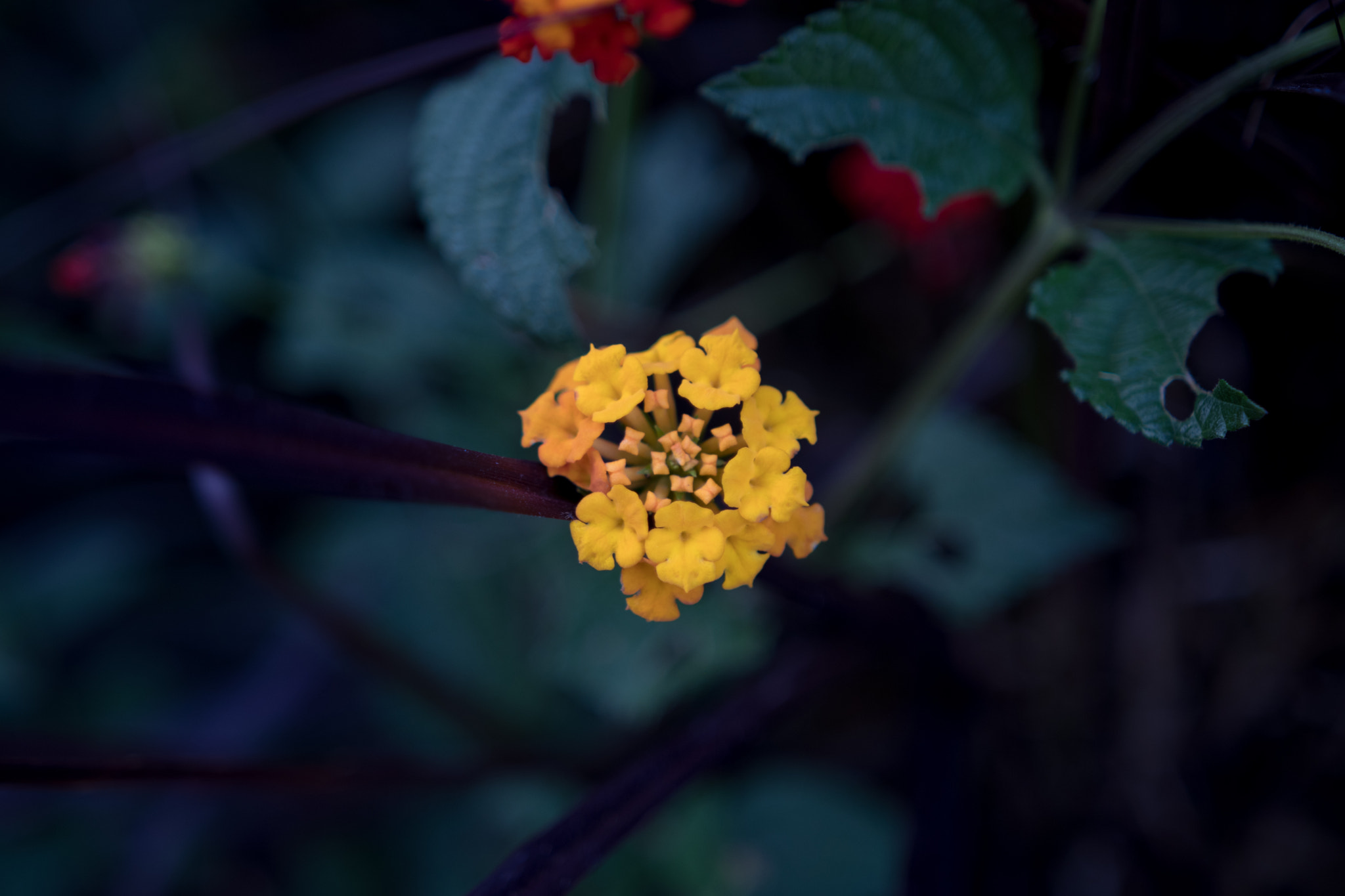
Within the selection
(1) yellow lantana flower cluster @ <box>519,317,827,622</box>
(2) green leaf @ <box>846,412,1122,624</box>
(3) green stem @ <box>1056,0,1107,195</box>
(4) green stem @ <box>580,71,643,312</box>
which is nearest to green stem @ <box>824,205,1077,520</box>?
(3) green stem @ <box>1056,0,1107,195</box>

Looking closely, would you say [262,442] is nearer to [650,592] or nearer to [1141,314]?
[650,592]

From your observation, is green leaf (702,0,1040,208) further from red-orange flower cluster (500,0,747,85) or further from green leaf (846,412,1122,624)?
green leaf (846,412,1122,624)

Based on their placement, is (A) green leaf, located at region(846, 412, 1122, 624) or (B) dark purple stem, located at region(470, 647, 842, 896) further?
(A) green leaf, located at region(846, 412, 1122, 624)

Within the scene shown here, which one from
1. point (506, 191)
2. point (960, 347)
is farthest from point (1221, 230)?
point (506, 191)

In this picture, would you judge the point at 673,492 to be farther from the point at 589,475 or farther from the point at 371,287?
the point at 371,287

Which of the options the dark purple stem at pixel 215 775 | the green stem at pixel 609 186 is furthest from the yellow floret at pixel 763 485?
the green stem at pixel 609 186

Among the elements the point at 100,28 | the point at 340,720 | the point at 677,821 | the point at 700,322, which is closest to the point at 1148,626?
the point at 677,821

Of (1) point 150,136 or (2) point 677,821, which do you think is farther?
(1) point 150,136
